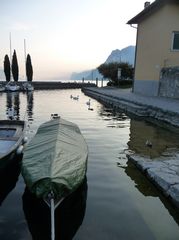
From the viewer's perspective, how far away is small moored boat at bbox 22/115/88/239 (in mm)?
5371

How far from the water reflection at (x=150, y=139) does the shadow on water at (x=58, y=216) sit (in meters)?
4.74

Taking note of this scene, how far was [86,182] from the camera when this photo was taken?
830 cm

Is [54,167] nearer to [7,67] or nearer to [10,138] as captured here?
[10,138]

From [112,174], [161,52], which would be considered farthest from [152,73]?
[112,174]

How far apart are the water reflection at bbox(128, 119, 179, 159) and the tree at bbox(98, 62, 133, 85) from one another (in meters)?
34.6

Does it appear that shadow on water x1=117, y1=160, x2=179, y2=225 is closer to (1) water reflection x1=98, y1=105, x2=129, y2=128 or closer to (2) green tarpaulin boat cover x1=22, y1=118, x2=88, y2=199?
(2) green tarpaulin boat cover x1=22, y1=118, x2=88, y2=199

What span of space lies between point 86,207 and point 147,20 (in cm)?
2612

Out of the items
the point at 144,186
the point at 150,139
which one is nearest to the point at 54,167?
the point at 144,186

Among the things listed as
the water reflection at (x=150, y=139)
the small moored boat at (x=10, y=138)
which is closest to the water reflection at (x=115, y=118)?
the water reflection at (x=150, y=139)

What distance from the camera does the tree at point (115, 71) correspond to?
170 feet

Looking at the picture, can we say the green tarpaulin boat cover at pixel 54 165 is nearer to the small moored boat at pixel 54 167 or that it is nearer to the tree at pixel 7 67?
the small moored boat at pixel 54 167

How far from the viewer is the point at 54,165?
599cm

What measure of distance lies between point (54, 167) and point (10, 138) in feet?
15.0

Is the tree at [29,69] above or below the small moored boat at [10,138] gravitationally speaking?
above
